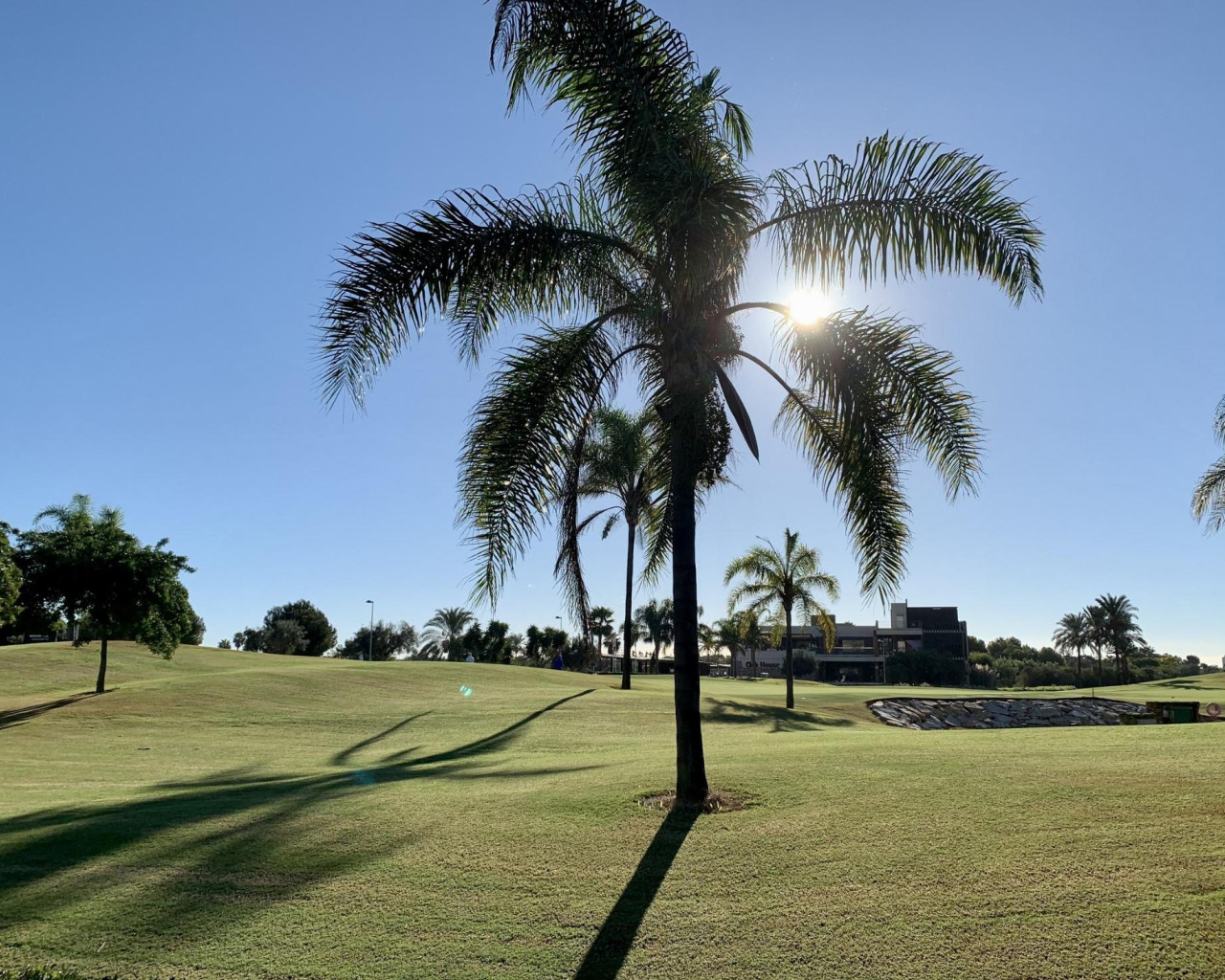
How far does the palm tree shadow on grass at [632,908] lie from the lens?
511 centimetres

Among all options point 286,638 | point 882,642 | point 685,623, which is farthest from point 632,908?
point 882,642

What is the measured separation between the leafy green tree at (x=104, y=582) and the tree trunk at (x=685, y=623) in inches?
865

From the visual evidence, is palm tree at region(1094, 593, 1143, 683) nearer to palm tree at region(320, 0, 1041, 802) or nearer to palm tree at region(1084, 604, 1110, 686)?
palm tree at region(1084, 604, 1110, 686)

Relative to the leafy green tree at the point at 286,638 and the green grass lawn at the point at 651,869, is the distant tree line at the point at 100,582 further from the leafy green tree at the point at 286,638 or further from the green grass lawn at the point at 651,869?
the leafy green tree at the point at 286,638

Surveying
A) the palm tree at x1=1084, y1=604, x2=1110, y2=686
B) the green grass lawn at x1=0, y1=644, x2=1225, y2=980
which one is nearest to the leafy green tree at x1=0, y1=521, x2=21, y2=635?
the green grass lawn at x1=0, y1=644, x2=1225, y2=980

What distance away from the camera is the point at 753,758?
11.6 meters

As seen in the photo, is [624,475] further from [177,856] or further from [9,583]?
[9,583]

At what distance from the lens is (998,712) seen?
36.2 m

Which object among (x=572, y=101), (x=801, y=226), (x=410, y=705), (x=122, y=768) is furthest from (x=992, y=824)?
(x=410, y=705)

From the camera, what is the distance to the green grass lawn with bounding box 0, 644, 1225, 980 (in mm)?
5105

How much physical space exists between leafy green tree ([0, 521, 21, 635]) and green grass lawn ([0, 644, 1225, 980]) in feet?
53.2

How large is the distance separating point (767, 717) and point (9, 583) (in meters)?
24.7

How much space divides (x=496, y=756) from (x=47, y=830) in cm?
853

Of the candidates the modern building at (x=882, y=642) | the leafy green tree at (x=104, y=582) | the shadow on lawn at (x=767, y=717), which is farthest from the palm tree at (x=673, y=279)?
the modern building at (x=882, y=642)
